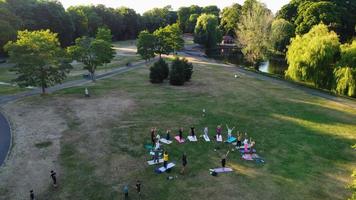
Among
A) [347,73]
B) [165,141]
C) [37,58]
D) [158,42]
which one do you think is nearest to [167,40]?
[158,42]

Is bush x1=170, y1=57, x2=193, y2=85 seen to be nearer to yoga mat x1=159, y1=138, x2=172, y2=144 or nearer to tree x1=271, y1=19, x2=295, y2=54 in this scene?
yoga mat x1=159, y1=138, x2=172, y2=144

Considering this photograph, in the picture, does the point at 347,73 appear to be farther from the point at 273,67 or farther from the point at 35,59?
the point at 35,59

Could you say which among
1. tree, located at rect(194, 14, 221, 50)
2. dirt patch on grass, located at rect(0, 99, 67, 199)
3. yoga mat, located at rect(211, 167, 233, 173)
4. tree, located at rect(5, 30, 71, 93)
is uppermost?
tree, located at rect(194, 14, 221, 50)

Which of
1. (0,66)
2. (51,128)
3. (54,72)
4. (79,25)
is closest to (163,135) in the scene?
(51,128)

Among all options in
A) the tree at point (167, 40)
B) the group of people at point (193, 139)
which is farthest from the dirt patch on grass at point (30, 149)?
the tree at point (167, 40)

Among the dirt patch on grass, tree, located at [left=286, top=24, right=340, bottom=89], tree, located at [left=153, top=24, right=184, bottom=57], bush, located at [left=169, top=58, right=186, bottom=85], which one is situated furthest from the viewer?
tree, located at [left=153, top=24, right=184, bottom=57]

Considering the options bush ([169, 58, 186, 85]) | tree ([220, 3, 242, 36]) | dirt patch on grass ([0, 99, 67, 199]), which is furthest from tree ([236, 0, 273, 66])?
tree ([220, 3, 242, 36])

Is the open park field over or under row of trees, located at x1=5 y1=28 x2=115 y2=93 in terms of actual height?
under
